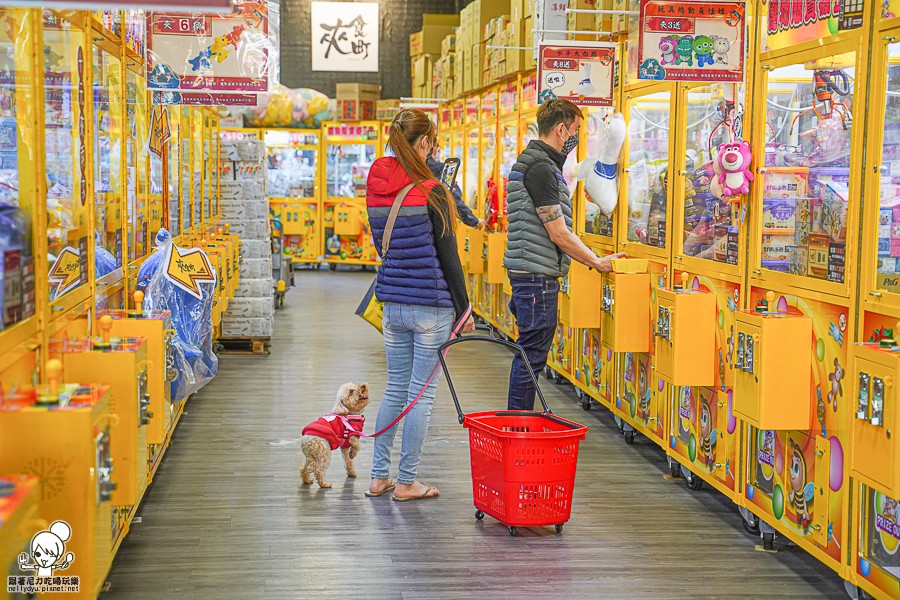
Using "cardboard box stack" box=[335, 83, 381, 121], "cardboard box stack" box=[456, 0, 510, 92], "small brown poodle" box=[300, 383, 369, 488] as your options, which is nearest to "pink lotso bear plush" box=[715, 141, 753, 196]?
"small brown poodle" box=[300, 383, 369, 488]

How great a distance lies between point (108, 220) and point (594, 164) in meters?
2.95

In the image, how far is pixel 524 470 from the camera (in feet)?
11.7

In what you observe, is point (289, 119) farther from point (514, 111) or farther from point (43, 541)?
point (43, 541)

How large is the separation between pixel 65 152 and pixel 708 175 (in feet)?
8.99

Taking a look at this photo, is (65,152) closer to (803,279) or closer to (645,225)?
(803,279)

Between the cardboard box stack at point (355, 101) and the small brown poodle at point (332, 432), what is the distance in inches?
433

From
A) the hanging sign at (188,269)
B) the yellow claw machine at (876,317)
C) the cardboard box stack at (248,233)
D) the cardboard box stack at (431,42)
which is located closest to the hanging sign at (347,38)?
the cardboard box stack at (431,42)

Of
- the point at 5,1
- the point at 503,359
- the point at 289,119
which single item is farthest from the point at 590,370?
the point at 289,119

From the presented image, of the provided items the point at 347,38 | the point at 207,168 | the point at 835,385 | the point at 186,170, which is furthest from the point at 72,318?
the point at 347,38

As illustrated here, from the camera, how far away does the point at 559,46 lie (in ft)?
17.9

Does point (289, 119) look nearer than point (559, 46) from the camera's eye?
No

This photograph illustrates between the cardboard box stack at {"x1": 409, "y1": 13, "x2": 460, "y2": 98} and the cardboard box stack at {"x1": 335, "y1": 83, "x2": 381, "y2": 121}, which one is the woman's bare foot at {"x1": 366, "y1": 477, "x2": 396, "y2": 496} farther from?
the cardboard box stack at {"x1": 335, "y1": 83, "x2": 381, "y2": 121}

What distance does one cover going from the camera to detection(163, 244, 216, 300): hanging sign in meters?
4.11

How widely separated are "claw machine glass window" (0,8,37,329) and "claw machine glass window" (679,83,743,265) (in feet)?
8.81
